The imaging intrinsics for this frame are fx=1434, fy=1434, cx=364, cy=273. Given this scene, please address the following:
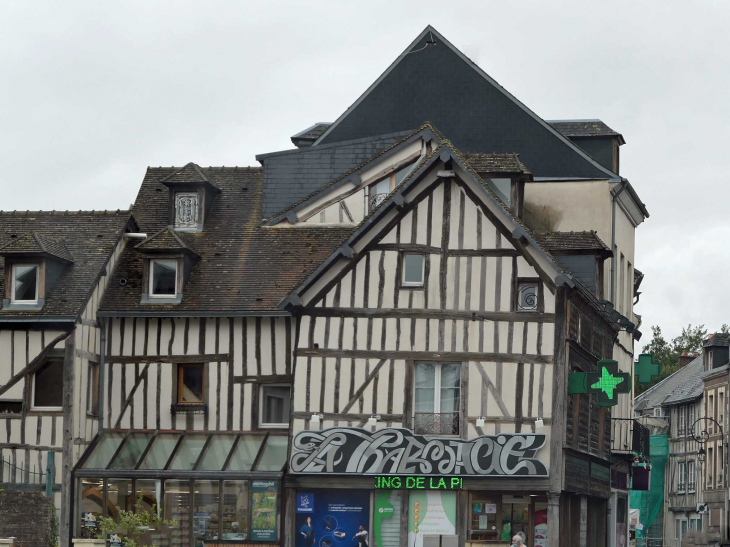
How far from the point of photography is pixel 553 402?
86.9 ft

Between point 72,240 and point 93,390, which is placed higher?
point 72,240

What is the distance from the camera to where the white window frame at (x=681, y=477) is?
76875 millimetres

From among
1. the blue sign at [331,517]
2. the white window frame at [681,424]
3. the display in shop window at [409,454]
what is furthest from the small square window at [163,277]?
the white window frame at [681,424]

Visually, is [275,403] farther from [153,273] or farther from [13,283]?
[13,283]

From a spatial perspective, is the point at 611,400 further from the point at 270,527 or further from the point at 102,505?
the point at 102,505

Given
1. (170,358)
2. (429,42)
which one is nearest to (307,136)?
(429,42)

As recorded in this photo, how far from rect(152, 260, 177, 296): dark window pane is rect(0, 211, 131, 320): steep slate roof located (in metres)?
1.05

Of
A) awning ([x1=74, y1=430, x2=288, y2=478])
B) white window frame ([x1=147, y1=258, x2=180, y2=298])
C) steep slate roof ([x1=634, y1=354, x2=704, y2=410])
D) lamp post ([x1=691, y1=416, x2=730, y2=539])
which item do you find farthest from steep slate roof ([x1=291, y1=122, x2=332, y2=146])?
steep slate roof ([x1=634, y1=354, x2=704, y2=410])

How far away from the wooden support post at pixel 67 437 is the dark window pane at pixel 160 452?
142 cm

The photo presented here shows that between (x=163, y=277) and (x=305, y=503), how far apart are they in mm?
5501

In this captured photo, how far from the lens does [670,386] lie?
79.4 meters

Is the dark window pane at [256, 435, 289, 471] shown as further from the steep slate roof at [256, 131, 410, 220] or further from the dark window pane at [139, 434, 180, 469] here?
the steep slate roof at [256, 131, 410, 220]

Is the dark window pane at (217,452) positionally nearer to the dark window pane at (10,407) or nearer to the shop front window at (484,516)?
the dark window pane at (10,407)

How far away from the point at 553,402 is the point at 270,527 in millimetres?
5820
